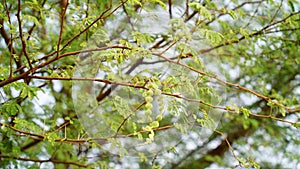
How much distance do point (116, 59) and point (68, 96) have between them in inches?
50.5

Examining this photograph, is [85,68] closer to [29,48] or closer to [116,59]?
[116,59]

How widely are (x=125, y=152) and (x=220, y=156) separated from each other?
1.95 metres

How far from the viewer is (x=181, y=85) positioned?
1080 mm

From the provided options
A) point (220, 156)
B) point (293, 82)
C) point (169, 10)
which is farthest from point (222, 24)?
point (293, 82)

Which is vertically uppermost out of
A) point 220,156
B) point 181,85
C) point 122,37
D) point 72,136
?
point 122,37

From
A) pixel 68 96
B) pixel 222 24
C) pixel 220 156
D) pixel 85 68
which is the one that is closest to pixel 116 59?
pixel 85 68

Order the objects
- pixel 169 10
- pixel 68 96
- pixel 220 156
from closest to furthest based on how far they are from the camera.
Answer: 1. pixel 169 10
2. pixel 68 96
3. pixel 220 156

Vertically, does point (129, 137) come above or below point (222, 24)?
below

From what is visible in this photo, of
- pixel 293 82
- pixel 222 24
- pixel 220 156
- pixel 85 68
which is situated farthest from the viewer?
pixel 293 82

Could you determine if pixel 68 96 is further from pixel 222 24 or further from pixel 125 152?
pixel 125 152

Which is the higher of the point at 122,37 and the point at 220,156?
the point at 122,37

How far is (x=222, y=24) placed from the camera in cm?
182

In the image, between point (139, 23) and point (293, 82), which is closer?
point (139, 23)

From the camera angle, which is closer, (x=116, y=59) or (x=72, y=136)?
(x=116, y=59)
